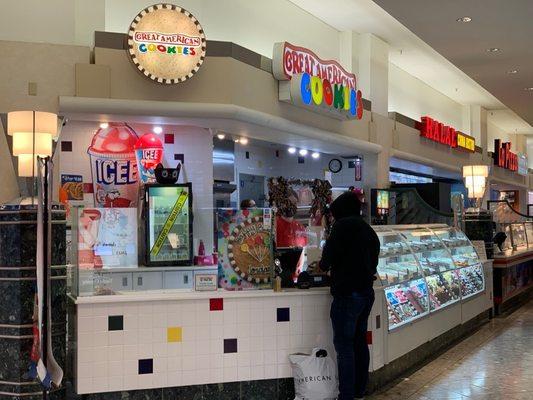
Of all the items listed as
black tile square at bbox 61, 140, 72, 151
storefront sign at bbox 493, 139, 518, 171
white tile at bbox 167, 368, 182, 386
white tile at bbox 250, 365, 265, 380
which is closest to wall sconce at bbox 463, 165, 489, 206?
black tile square at bbox 61, 140, 72, 151

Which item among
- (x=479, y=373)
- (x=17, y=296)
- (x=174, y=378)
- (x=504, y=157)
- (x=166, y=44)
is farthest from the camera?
(x=504, y=157)

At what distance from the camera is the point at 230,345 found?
524cm

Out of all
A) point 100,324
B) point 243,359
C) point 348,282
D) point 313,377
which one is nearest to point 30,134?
point 100,324

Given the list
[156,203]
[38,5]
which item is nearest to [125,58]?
[38,5]

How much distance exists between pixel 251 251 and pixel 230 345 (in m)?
0.77

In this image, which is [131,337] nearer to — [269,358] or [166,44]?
[269,358]

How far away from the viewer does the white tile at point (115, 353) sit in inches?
196

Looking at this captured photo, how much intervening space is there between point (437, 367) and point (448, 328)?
3.42 feet

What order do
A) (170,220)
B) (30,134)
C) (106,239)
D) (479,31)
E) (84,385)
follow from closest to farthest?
(84,385) → (30,134) → (106,239) → (479,31) → (170,220)

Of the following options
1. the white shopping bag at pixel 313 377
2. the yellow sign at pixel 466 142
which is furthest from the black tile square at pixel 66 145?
the yellow sign at pixel 466 142

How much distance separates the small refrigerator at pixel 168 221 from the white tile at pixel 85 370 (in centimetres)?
340

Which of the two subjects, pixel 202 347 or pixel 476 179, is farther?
pixel 476 179

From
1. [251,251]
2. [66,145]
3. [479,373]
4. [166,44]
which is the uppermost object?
[166,44]

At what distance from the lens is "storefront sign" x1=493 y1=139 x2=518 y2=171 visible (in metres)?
21.1
